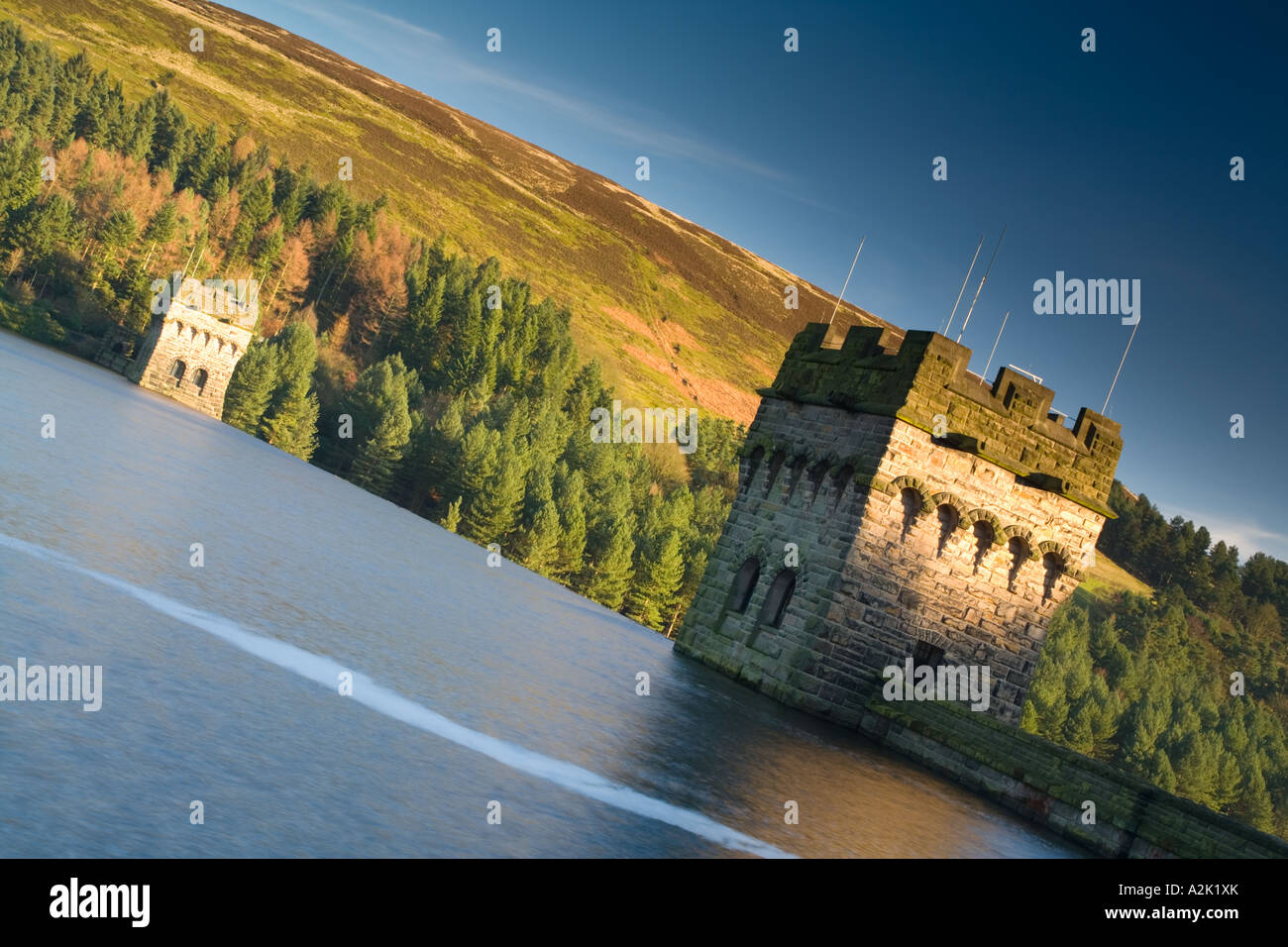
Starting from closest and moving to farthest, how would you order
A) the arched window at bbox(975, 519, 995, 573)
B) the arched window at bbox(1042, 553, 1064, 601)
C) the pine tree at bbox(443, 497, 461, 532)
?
1. the arched window at bbox(975, 519, 995, 573)
2. the arched window at bbox(1042, 553, 1064, 601)
3. the pine tree at bbox(443, 497, 461, 532)

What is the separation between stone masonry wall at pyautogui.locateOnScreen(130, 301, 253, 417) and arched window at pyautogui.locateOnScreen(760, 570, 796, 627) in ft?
279

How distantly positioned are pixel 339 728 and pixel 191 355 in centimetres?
10292

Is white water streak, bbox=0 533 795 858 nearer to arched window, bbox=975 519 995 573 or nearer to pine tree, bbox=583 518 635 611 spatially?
arched window, bbox=975 519 995 573

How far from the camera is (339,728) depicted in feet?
33.0

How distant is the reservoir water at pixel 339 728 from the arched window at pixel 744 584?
4198 millimetres

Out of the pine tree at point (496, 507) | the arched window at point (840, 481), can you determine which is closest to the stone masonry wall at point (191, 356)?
the pine tree at point (496, 507)

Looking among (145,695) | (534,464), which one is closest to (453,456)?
(534,464)

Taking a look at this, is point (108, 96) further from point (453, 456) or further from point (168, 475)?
point (168, 475)

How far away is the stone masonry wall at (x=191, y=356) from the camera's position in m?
102

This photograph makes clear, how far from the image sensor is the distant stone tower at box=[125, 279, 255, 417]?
10250cm

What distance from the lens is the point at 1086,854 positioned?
18078mm

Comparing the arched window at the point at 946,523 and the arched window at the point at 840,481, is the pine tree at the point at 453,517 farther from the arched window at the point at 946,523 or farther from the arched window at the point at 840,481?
the arched window at the point at 946,523

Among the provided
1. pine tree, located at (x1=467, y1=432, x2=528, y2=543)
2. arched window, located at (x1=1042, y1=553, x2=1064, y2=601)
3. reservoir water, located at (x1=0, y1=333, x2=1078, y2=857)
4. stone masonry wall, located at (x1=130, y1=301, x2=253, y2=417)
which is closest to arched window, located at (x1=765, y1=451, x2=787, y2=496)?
reservoir water, located at (x1=0, y1=333, x2=1078, y2=857)

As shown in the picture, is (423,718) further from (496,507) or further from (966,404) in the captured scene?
(496,507)
